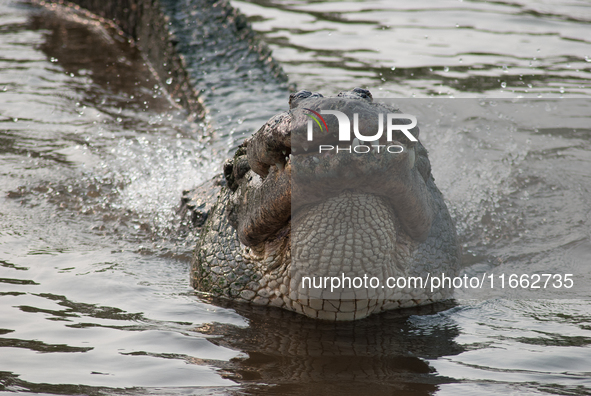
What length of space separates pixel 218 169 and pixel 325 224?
Answer: 285 centimetres

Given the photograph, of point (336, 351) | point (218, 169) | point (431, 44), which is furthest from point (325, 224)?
point (431, 44)

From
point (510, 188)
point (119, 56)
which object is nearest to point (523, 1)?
point (510, 188)

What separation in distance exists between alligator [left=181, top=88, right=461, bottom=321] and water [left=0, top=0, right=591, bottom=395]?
15 cm

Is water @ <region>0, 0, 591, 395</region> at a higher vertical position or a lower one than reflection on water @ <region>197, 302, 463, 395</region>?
higher

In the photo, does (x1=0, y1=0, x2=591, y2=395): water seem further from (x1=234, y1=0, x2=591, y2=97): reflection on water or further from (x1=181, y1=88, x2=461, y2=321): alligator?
(x1=181, y1=88, x2=461, y2=321): alligator

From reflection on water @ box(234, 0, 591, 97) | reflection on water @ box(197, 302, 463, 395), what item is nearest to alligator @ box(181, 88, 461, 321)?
reflection on water @ box(197, 302, 463, 395)

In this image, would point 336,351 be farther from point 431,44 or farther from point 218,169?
point 431,44

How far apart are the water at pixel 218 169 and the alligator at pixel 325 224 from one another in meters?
0.15

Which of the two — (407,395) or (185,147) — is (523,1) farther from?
(407,395)

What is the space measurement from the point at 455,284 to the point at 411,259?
0.56m

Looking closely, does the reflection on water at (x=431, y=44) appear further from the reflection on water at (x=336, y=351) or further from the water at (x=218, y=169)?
the reflection on water at (x=336, y=351)

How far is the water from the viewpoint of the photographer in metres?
2.43

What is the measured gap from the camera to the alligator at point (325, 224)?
7.68 ft

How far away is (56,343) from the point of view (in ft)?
8.49
